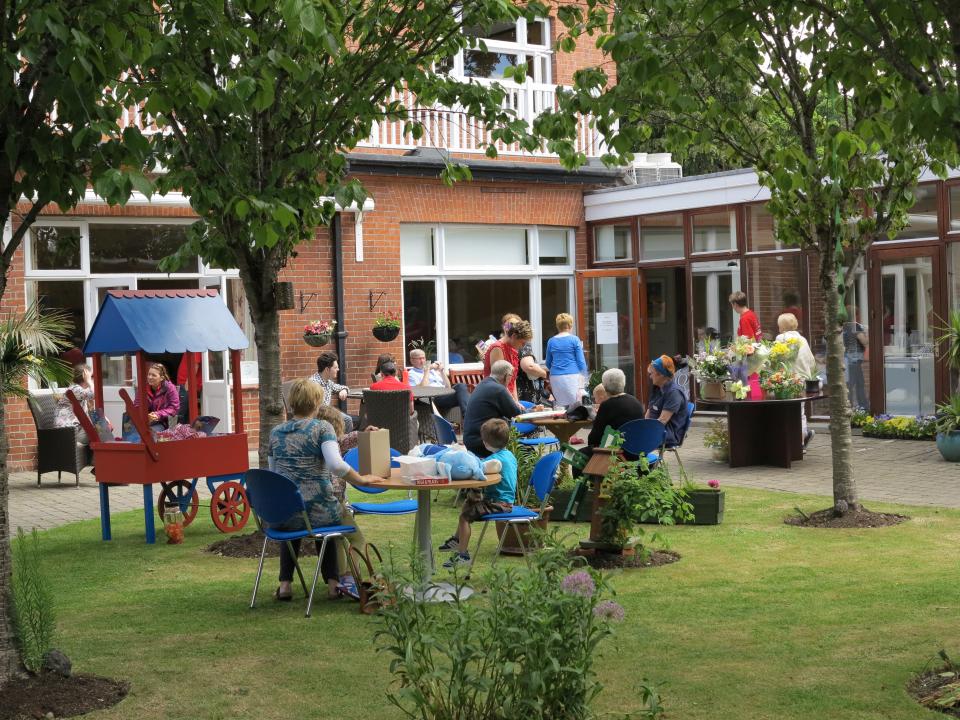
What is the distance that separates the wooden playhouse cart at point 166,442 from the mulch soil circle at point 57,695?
3724 mm

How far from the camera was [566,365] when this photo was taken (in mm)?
14086

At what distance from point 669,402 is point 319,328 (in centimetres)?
656

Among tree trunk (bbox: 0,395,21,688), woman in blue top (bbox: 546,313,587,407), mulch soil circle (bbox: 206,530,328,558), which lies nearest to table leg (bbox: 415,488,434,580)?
mulch soil circle (bbox: 206,530,328,558)

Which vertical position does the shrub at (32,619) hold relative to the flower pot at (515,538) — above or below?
above

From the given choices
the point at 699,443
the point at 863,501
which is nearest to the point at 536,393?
the point at 699,443

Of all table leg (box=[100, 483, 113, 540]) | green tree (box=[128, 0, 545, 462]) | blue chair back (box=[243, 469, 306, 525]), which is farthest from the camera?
table leg (box=[100, 483, 113, 540])

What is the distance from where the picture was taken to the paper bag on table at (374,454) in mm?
6863

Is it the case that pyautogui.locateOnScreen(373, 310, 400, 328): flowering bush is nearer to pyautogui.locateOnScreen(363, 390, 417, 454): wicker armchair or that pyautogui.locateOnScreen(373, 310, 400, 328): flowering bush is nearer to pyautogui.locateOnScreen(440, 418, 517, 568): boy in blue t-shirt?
pyautogui.locateOnScreen(363, 390, 417, 454): wicker armchair

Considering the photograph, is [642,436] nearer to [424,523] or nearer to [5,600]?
[424,523]

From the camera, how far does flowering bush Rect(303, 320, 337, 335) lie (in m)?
15.7

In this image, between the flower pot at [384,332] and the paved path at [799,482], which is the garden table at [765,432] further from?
→ the flower pot at [384,332]

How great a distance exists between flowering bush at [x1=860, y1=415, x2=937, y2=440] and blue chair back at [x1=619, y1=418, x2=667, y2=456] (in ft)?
20.9

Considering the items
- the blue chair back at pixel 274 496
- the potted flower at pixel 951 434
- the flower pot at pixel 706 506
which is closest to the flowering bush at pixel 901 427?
the potted flower at pixel 951 434

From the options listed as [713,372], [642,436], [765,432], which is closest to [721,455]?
[765,432]
